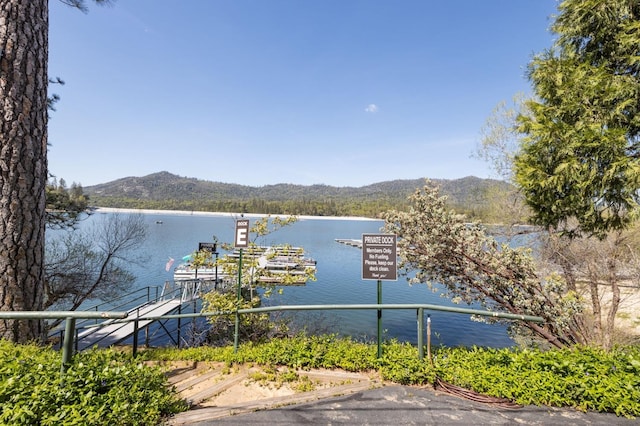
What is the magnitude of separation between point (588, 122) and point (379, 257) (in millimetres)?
3736

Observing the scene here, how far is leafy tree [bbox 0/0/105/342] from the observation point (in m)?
3.40

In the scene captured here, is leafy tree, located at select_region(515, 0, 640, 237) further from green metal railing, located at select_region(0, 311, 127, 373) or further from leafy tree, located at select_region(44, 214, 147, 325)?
leafy tree, located at select_region(44, 214, 147, 325)

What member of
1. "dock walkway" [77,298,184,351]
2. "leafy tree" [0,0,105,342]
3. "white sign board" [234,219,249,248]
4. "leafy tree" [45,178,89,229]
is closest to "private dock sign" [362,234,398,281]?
"white sign board" [234,219,249,248]

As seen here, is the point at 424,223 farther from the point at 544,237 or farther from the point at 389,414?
the point at 544,237

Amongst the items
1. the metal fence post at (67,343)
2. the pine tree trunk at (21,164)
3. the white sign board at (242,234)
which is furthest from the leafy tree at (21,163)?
the white sign board at (242,234)

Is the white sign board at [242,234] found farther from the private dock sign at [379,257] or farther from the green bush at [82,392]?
the green bush at [82,392]

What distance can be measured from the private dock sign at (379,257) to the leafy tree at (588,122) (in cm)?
287

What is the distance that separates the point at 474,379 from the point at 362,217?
436ft

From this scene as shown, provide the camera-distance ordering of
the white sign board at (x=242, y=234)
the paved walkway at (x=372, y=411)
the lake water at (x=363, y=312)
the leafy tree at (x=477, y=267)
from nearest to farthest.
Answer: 1. the paved walkway at (x=372, y=411)
2. the white sign board at (x=242, y=234)
3. the leafy tree at (x=477, y=267)
4. the lake water at (x=363, y=312)

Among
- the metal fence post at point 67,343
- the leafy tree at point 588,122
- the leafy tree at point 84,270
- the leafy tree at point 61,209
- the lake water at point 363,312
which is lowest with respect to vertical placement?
the lake water at point 363,312

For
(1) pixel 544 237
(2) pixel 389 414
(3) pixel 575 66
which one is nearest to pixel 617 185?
(3) pixel 575 66

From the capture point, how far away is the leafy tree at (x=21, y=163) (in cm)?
340

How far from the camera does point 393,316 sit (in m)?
18.5

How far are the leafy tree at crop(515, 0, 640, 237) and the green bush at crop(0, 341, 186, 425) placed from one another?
6.02 meters
